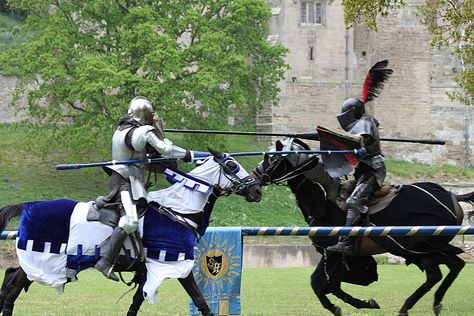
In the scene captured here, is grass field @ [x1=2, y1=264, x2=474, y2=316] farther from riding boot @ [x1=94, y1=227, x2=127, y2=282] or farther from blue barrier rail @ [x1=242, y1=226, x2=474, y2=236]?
riding boot @ [x1=94, y1=227, x2=127, y2=282]

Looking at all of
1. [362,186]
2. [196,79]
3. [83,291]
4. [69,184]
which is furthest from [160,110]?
[362,186]

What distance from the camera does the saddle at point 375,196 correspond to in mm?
14547

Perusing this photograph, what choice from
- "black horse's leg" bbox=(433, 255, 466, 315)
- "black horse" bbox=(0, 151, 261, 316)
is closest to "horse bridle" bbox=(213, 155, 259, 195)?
"black horse" bbox=(0, 151, 261, 316)

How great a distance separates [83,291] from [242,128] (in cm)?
4045

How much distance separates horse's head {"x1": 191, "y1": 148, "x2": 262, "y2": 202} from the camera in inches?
499

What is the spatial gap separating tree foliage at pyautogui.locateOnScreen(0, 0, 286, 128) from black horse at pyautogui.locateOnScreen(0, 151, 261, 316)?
31.4 meters

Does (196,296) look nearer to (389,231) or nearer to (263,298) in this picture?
(389,231)

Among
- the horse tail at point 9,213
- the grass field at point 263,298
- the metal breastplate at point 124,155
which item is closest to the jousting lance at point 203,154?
the metal breastplate at point 124,155

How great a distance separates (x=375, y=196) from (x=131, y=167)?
3648mm

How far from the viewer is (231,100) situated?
160ft

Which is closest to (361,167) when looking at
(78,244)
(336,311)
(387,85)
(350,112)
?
(350,112)

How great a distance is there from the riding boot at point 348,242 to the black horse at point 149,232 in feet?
6.09

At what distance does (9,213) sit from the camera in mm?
13375

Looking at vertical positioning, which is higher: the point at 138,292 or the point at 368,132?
the point at 368,132
